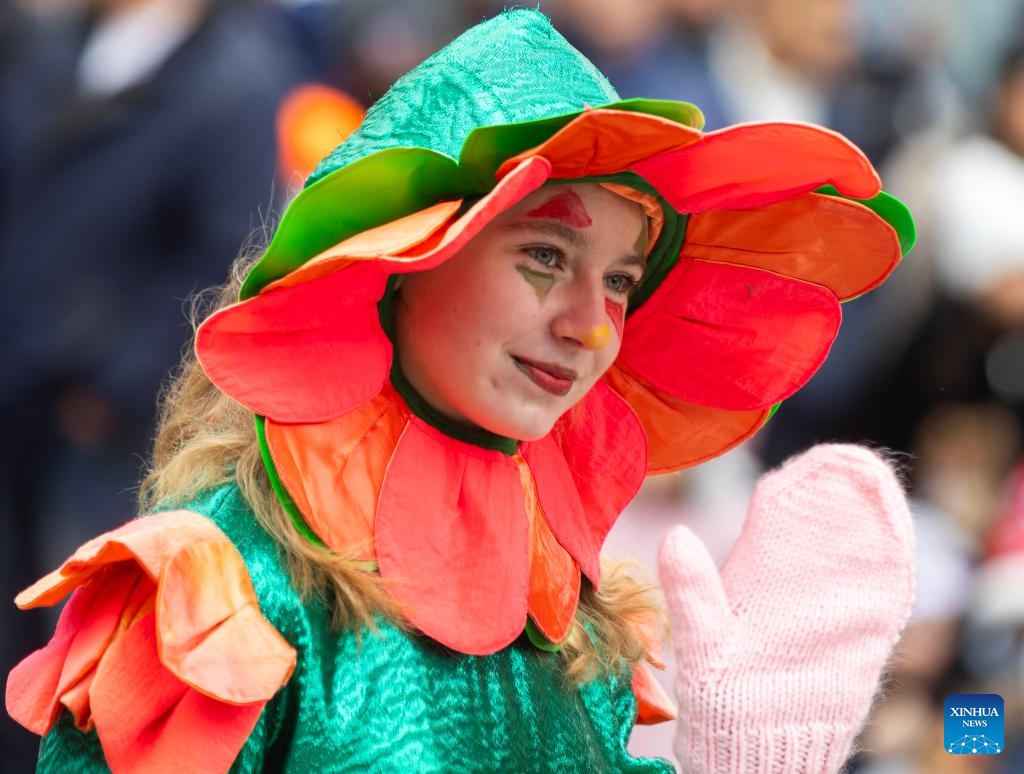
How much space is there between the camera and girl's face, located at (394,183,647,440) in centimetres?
203

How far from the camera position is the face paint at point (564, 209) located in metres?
2.03

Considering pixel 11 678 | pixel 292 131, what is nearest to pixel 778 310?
pixel 11 678

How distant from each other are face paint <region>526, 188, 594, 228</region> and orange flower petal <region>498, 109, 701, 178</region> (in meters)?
0.05

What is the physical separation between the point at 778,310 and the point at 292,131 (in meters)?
1.83

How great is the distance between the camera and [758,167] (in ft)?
6.76

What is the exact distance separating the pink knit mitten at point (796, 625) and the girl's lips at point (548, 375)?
0.32 metres

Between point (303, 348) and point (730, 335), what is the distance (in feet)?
2.31

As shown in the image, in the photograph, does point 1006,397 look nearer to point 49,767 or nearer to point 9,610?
point 9,610

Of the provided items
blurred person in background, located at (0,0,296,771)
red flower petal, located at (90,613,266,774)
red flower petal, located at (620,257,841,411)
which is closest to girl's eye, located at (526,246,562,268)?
red flower petal, located at (620,257,841,411)

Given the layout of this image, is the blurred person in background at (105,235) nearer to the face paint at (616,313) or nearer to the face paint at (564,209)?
the face paint at (616,313)

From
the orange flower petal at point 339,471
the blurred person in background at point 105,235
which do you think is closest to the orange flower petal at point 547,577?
the orange flower petal at point 339,471

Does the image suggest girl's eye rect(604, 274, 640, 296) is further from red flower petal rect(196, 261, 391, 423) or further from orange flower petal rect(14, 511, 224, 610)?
orange flower petal rect(14, 511, 224, 610)

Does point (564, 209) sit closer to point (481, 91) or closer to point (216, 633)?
point (481, 91)

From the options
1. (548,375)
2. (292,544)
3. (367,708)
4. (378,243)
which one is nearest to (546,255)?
(548,375)
